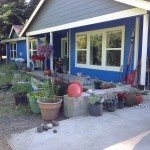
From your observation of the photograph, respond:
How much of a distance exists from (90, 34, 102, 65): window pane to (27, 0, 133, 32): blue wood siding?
1.14m

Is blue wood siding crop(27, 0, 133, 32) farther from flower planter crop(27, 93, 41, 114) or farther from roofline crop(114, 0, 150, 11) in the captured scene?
flower planter crop(27, 93, 41, 114)

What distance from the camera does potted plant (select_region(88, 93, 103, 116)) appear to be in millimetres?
4500

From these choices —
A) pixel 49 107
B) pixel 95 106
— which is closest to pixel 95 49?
pixel 95 106

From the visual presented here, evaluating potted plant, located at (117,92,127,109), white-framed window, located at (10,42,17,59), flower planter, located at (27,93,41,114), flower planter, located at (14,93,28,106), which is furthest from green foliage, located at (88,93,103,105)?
white-framed window, located at (10,42,17,59)

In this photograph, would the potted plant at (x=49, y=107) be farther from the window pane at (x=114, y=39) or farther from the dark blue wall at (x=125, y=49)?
the window pane at (x=114, y=39)

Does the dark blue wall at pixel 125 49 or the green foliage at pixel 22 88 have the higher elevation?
the dark blue wall at pixel 125 49

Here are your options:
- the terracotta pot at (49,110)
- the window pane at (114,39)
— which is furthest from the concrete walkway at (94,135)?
the window pane at (114,39)

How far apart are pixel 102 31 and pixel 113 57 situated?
1162 millimetres

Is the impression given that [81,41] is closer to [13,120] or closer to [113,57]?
[113,57]

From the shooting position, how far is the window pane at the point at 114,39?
784 cm

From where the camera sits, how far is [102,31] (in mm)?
8508

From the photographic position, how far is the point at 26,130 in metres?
3.93

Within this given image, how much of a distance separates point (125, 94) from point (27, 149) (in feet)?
9.37

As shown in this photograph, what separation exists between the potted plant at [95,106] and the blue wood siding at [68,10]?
9.95 feet
